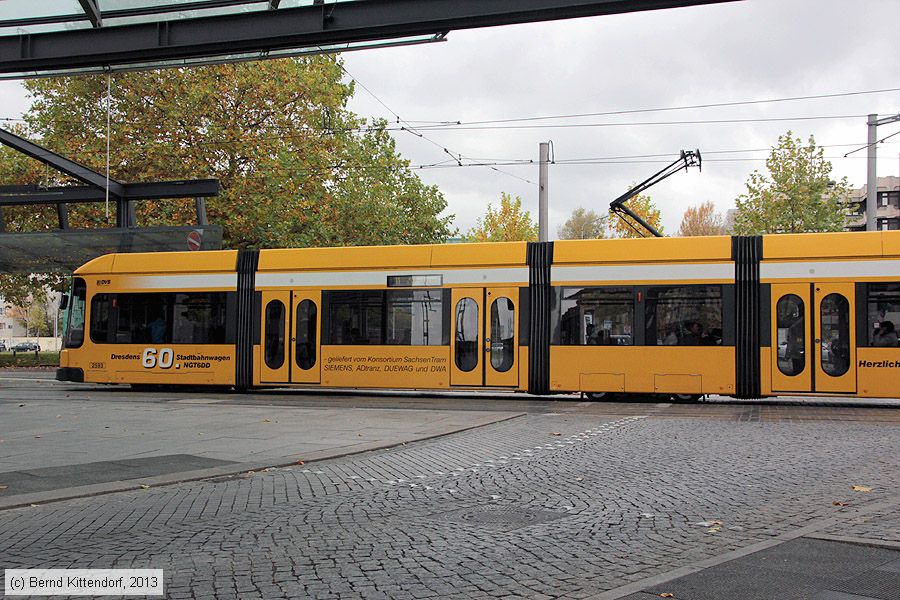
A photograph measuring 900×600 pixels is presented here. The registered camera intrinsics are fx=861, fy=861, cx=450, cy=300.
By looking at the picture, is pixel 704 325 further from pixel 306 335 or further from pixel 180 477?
pixel 180 477

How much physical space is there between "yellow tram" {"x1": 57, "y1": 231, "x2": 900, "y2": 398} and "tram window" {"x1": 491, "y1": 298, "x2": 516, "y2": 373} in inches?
1.2

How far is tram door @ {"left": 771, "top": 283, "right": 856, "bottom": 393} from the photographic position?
16.5 metres

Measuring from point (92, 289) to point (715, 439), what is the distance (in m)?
16.2

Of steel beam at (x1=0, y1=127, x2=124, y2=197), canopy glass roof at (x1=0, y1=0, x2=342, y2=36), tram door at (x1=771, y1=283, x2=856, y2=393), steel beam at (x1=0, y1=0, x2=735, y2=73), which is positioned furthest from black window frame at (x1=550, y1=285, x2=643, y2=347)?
steel beam at (x1=0, y1=127, x2=124, y2=197)

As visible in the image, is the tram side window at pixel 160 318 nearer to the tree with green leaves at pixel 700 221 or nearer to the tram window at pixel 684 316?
the tram window at pixel 684 316

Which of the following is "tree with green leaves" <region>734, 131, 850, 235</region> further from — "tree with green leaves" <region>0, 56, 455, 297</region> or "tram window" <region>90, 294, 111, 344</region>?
"tram window" <region>90, 294, 111, 344</region>

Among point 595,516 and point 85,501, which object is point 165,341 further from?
point 595,516

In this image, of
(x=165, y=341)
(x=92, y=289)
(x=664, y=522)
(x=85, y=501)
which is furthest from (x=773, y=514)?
(x=92, y=289)

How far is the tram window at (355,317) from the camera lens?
1950 cm

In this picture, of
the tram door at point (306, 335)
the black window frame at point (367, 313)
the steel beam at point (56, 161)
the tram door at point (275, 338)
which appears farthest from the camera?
the steel beam at point (56, 161)

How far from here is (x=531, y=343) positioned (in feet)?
60.2

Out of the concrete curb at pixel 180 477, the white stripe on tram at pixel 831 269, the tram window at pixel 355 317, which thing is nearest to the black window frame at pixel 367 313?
the tram window at pixel 355 317

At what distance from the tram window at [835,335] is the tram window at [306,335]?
1088cm

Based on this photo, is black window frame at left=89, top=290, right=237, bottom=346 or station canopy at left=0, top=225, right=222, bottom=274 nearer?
black window frame at left=89, top=290, right=237, bottom=346
